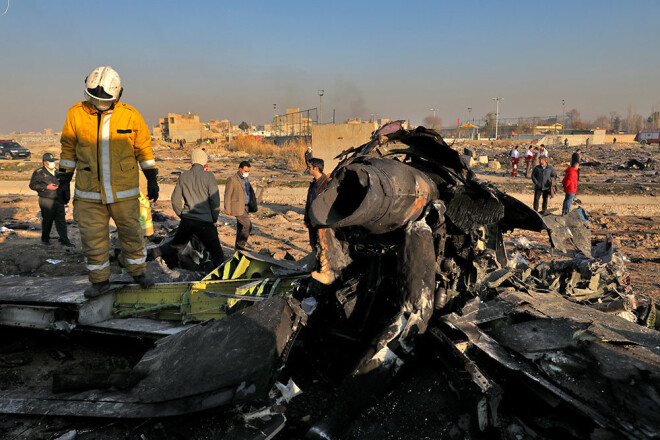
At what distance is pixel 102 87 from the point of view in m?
3.37

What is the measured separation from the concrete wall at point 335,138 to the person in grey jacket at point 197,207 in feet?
34.5

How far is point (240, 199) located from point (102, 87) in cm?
321

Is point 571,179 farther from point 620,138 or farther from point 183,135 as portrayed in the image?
point 620,138

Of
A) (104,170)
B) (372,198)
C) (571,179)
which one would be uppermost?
(104,170)

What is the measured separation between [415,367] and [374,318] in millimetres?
458

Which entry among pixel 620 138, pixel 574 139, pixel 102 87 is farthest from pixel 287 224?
pixel 620 138

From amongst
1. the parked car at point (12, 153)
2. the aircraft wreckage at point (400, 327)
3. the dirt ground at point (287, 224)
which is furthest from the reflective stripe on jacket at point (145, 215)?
the parked car at point (12, 153)

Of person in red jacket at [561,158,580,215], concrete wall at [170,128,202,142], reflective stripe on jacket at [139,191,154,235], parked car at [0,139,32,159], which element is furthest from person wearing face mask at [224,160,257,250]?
concrete wall at [170,128,202,142]

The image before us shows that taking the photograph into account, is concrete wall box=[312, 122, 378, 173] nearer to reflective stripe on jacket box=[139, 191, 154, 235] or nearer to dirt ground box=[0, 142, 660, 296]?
dirt ground box=[0, 142, 660, 296]

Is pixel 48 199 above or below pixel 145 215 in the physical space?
→ above

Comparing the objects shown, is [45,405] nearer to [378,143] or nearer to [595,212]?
[378,143]

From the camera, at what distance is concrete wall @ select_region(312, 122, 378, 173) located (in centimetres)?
1568

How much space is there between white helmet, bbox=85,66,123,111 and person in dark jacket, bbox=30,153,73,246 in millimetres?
4343

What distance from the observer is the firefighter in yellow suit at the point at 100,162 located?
3.47m
